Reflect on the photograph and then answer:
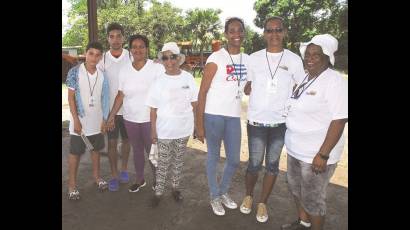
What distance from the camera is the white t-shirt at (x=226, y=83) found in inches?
133

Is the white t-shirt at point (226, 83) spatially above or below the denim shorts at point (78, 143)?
above

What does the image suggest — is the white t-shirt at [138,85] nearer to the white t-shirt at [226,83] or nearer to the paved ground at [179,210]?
the white t-shirt at [226,83]

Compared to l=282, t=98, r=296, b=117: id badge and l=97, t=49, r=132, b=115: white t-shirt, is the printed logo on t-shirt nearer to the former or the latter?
A: l=282, t=98, r=296, b=117: id badge

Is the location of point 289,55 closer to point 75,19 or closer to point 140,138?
point 140,138

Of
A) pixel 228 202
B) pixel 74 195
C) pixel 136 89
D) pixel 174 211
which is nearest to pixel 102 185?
pixel 74 195

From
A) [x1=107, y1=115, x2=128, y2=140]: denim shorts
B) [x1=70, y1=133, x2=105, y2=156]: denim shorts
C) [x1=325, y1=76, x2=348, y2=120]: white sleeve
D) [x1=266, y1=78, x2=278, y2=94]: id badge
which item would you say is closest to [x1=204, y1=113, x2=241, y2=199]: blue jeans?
[x1=266, y1=78, x2=278, y2=94]: id badge

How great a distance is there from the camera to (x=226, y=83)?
3.40 metres

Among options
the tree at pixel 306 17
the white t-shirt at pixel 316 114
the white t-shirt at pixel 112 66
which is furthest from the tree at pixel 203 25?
the white t-shirt at pixel 316 114

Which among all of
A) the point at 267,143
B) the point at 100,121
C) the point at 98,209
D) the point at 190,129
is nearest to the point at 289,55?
the point at 267,143

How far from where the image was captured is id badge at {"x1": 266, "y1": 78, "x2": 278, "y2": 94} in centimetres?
322

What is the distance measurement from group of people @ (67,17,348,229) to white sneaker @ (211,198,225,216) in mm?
11

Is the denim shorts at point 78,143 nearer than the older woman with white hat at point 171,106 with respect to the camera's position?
No

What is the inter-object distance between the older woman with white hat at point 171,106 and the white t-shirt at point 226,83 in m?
0.38

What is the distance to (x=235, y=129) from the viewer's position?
139 inches
